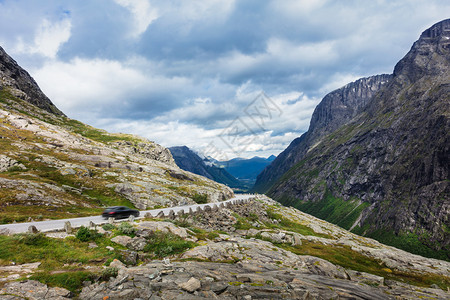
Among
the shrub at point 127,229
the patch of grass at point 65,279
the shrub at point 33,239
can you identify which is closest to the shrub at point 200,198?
the shrub at point 127,229

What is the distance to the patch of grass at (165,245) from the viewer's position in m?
22.0

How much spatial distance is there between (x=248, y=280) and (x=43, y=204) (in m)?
41.6

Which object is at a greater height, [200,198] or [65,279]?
[65,279]

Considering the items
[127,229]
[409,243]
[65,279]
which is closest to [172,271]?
[65,279]

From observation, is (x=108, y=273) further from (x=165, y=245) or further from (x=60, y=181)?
(x=60, y=181)

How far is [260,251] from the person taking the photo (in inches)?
1115

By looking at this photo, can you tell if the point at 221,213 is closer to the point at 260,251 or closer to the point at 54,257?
the point at 260,251

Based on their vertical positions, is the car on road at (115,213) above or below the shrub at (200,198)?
above

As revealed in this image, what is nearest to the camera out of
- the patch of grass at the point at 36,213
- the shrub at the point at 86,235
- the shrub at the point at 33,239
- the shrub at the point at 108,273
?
the shrub at the point at 108,273

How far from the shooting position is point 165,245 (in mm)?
23078

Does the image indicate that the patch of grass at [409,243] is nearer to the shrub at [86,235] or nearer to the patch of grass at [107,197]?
the patch of grass at [107,197]

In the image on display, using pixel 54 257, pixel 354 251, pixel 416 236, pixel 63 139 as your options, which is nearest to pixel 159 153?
pixel 63 139

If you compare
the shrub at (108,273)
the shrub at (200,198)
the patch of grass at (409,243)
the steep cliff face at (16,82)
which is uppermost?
the steep cliff face at (16,82)

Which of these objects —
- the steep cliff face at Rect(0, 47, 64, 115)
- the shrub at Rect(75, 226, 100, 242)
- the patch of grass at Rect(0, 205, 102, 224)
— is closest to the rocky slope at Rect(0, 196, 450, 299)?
the shrub at Rect(75, 226, 100, 242)
